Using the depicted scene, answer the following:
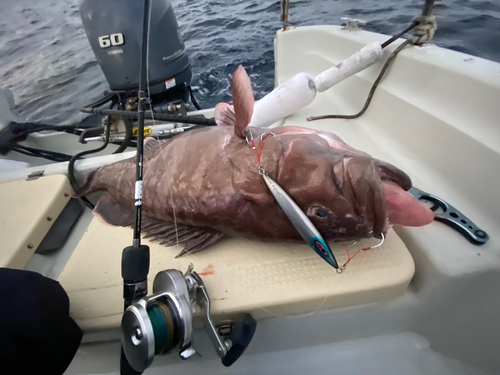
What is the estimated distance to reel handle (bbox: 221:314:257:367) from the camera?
1007mm

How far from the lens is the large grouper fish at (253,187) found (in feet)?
3.39

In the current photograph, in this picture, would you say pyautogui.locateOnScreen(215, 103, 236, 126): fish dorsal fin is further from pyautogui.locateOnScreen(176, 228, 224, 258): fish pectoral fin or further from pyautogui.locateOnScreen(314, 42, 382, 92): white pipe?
pyautogui.locateOnScreen(314, 42, 382, 92): white pipe

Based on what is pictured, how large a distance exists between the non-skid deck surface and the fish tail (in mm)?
519

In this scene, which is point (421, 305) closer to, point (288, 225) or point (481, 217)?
point (481, 217)

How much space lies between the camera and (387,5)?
6.58 m

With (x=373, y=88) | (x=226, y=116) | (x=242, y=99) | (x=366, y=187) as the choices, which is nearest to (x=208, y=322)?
(x=366, y=187)

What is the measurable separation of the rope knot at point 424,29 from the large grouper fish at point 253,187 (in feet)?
4.46

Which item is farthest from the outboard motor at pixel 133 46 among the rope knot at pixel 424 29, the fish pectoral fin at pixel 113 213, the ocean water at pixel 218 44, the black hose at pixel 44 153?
the rope knot at pixel 424 29

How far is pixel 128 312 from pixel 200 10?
1060 centimetres

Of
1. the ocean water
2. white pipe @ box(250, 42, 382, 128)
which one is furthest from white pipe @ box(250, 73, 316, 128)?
the ocean water

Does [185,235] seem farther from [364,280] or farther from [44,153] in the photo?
[44,153]

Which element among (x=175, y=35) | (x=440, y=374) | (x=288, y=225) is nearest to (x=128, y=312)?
(x=288, y=225)

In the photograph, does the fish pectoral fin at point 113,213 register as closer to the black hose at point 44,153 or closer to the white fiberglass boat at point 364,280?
the white fiberglass boat at point 364,280

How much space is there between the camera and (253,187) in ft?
A: 3.69
